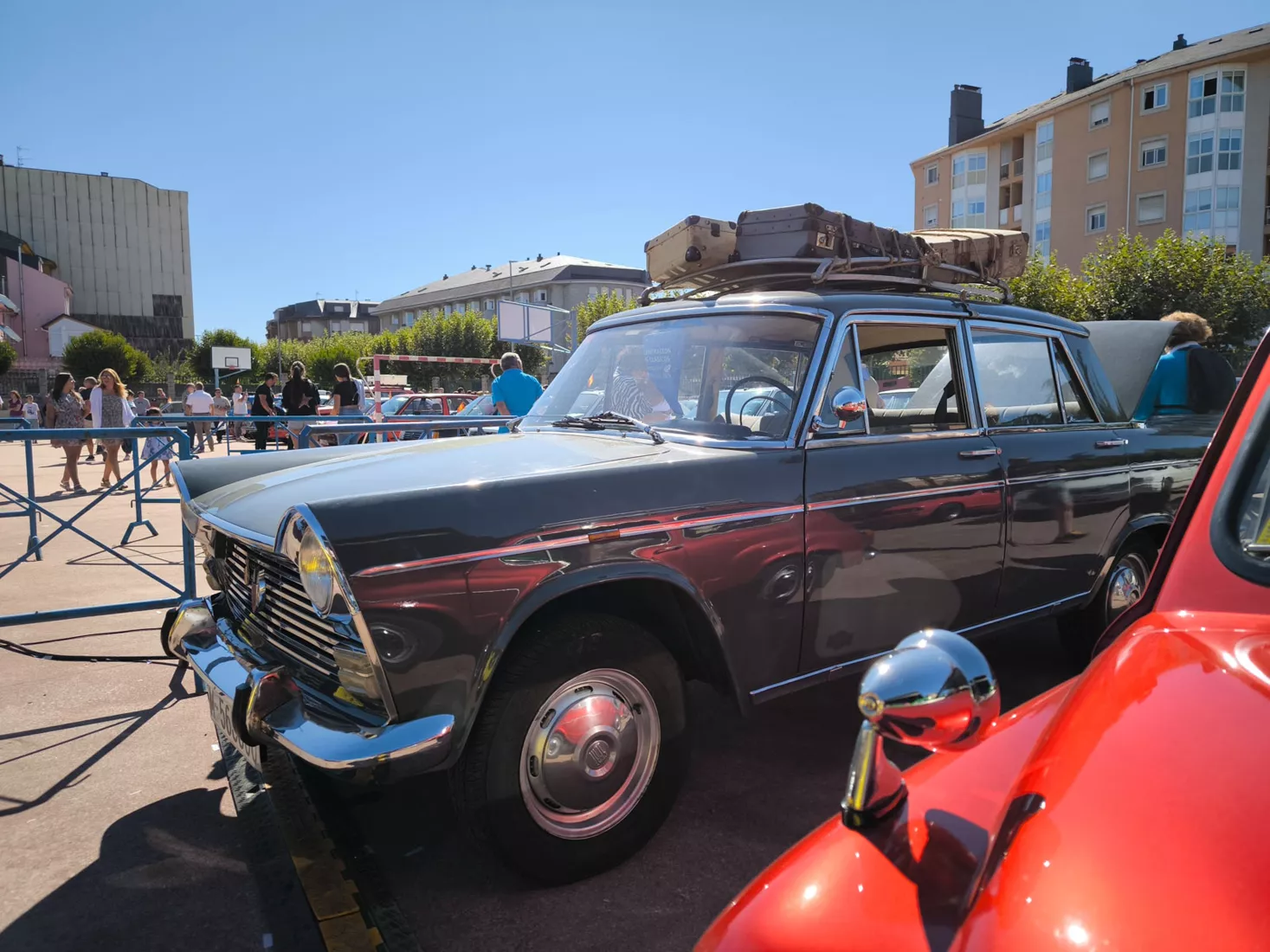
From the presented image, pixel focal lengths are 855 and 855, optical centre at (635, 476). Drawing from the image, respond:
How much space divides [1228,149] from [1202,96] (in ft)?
9.08

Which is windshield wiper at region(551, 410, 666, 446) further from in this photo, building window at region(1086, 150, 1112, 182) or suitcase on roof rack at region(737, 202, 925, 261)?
building window at region(1086, 150, 1112, 182)

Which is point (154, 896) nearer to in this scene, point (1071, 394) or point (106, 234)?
point (1071, 394)

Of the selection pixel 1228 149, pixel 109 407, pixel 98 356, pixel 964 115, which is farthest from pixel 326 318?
pixel 109 407

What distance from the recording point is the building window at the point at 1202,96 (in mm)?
39853

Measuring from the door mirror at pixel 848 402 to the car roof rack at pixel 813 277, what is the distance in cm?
92

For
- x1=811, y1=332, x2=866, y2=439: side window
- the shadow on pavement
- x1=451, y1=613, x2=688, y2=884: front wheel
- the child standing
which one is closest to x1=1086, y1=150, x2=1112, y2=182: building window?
the child standing

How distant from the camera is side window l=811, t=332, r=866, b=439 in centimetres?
302

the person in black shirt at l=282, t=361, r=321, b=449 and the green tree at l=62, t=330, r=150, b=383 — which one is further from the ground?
the green tree at l=62, t=330, r=150, b=383

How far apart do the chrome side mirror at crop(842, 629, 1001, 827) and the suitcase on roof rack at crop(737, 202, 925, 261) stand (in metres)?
3.23

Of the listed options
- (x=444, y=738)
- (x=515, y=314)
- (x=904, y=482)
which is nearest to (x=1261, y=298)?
(x=515, y=314)

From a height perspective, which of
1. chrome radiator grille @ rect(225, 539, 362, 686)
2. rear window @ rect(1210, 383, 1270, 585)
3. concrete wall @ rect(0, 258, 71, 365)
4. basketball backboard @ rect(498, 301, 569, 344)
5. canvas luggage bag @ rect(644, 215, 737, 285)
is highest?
concrete wall @ rect(0, 258, 71, 365)

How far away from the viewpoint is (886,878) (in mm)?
1141

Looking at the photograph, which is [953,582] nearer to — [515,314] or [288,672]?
[288,672]

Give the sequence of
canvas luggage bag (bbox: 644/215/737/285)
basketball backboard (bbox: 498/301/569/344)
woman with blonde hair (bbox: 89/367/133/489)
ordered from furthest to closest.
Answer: basketball backboard (bbox: 498/301/569/344) → woman with blonde hair (bbox: 89/367/133/489) → canvas luggage bag (bbox: 644/215/737/285)
